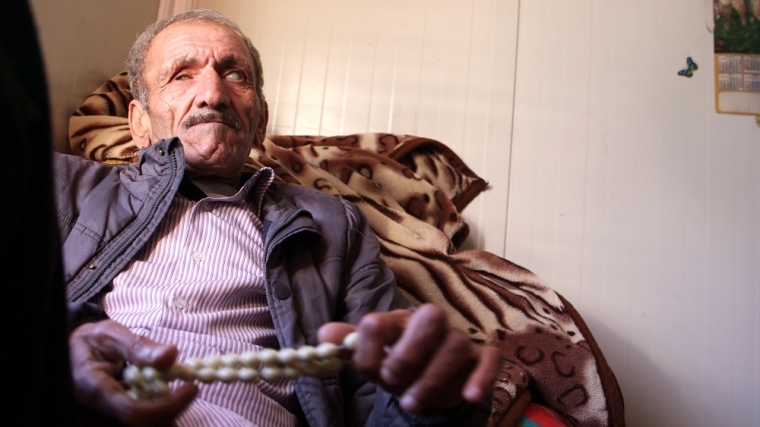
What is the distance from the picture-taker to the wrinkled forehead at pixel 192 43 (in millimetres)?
996

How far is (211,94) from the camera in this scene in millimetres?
941

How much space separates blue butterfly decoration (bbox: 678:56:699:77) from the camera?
157 cm

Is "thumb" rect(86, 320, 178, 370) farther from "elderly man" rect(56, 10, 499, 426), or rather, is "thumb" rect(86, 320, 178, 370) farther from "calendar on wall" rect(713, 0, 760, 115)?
"calendar on wall" rect(713, 0, 760, 115)

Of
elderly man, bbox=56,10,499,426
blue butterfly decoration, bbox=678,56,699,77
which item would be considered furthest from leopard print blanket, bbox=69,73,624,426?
blue butterfly decoration, bbox=678,56,699,77

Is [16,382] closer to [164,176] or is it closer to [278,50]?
[164,176]

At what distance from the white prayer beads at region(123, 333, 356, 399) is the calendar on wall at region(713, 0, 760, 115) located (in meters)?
1.58

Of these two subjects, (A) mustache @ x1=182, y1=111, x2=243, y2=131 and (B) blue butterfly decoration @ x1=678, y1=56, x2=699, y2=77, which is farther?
(B) blue butterfly decoration @ x1=678, y1=56, x2=699, y2=77

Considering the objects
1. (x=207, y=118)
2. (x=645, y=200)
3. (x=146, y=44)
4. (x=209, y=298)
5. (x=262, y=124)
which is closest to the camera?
(x=209, y=298)

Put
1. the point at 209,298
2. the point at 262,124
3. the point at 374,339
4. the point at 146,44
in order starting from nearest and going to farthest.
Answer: the point at 374,339 → the point at 209,298 → the point at 146,44 → the point at 262,124

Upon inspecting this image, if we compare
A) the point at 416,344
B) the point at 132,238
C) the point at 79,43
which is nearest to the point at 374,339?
the point at 416,344

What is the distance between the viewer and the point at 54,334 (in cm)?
31

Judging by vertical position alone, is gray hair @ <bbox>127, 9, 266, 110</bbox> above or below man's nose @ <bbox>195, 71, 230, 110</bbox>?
above

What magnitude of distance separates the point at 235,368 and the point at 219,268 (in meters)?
0.37

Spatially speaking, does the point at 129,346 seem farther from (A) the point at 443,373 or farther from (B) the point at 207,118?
(B) the point at 207,118
